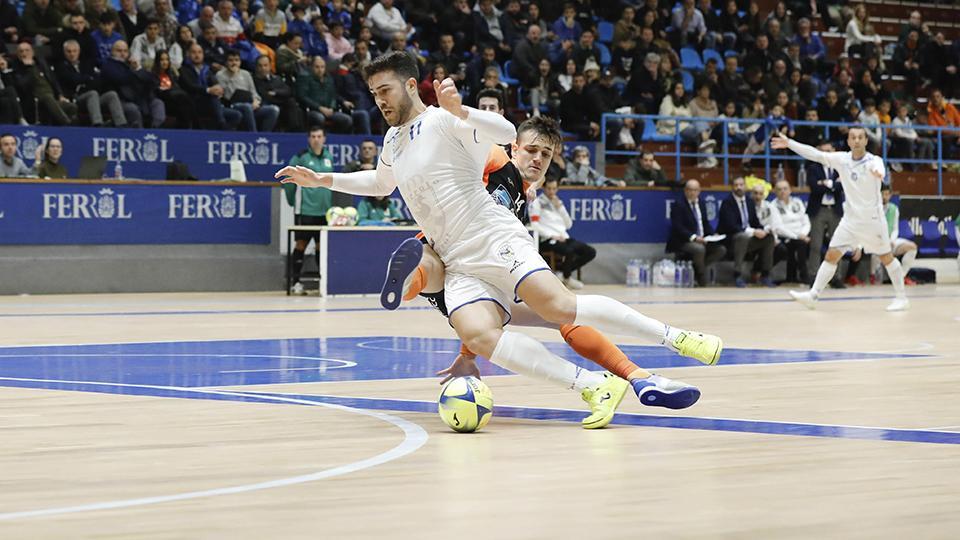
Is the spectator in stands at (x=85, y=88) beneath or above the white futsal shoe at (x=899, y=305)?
above

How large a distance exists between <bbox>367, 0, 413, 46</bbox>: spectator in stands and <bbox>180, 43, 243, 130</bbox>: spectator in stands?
3.40 metres

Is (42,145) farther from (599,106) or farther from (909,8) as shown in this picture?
(909,8)

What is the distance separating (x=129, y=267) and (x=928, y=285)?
11.9 meters

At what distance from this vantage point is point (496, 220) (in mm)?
6387

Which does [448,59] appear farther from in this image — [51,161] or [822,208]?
[51,161]

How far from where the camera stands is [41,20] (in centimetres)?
1856

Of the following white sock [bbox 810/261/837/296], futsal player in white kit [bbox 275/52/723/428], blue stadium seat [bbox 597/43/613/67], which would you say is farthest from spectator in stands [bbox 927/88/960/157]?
futsal player in white kit [bbox 275/52/723/428]

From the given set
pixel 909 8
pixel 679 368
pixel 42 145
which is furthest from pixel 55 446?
pixel 909 8

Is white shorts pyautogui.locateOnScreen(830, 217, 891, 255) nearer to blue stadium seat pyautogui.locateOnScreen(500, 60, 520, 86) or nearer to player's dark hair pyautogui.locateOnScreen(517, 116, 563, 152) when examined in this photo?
blue stadium seat pyautogui.locateOnScreen(500, 60, 520, 86)

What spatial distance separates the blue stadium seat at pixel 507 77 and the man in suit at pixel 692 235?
10.4ft

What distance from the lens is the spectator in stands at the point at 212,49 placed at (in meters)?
19.1

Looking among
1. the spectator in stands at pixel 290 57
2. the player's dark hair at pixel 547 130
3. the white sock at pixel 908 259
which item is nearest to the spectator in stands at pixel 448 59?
the spectator in stands at pixel 290 57

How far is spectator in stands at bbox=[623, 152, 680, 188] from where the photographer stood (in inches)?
848

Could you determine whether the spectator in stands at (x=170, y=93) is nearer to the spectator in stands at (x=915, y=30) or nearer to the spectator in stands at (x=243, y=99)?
the spectator in stands at (x=243, y=99)
